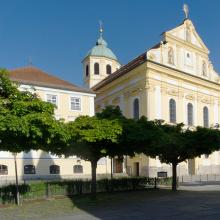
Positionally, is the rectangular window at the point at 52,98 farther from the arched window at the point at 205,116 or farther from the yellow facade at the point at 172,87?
the arched window at the point at 205,116

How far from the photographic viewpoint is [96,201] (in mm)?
17766

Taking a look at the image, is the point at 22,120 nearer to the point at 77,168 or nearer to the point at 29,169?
the point at 29,169

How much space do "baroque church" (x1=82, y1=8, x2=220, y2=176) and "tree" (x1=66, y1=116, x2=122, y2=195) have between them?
76.6 feet

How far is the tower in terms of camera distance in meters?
60.8

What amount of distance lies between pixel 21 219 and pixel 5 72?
5.32m

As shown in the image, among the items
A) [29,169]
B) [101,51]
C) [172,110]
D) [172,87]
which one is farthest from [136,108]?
[101,51]

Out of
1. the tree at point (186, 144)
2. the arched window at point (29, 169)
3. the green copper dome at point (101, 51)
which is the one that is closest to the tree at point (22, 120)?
the tree at point (186, 144)

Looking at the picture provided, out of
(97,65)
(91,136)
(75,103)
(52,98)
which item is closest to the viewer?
(91,136)

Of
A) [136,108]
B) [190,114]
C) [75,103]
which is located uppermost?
[75,103]

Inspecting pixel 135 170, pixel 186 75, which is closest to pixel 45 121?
pixel 135 170

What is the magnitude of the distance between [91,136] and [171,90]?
30493mm

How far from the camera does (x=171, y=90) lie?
45125mm

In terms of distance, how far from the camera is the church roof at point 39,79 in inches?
1490

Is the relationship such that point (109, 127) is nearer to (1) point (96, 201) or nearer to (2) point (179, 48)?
(1) point (96, 201)
